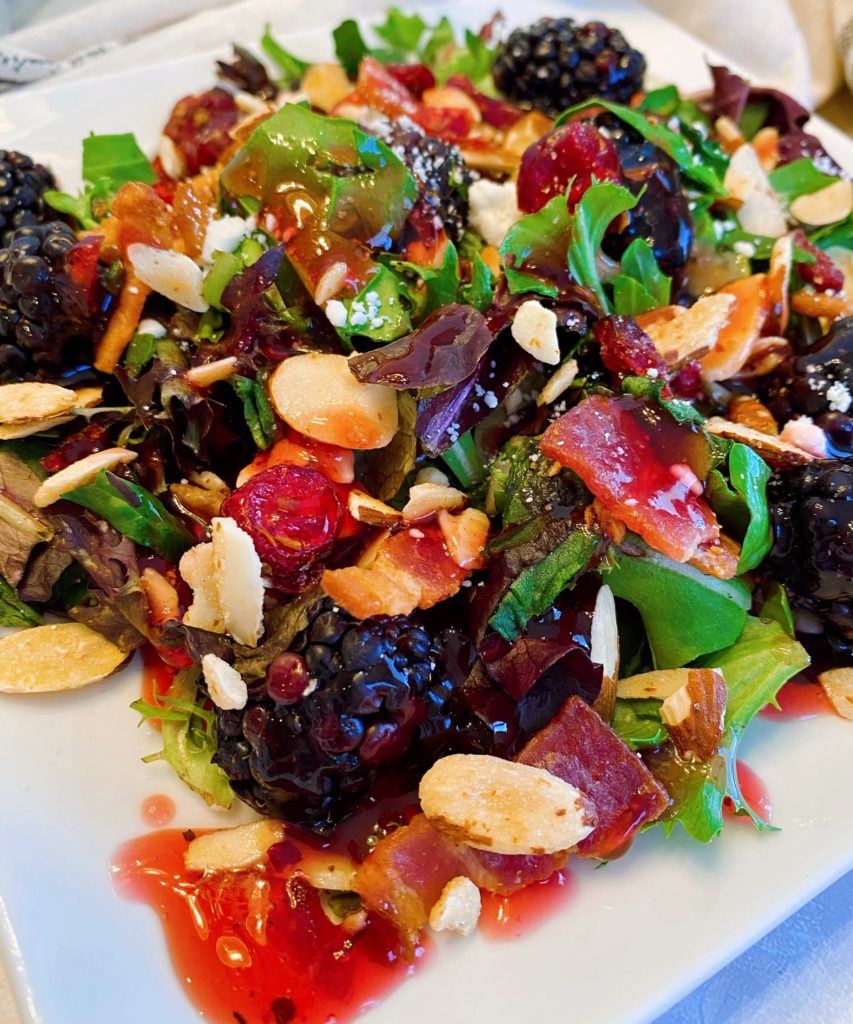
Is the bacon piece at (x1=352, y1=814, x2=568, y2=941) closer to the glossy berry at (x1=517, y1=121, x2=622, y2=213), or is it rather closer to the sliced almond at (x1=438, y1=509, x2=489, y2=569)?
the sliced almond at (x1=438, y1=509, x2=489, y2=569)

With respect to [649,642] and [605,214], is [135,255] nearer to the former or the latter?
[605,214]

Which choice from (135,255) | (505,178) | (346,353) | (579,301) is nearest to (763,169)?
(505,178)

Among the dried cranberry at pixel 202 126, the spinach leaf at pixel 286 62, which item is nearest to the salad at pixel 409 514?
the dried cranberry at pixel 202 126

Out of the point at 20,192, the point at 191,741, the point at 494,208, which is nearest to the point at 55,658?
the point at 191,741

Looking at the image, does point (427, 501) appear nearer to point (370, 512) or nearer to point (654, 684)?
point (370, 512)

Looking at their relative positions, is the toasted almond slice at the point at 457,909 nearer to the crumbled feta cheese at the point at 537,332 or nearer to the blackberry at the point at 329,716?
the blackberry at the point at 329,716

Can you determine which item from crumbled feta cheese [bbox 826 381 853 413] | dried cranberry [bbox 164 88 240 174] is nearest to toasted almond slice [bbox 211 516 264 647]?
crumbled feta cheese [bbox 826 381 853 413]

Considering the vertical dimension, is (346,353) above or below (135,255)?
below
